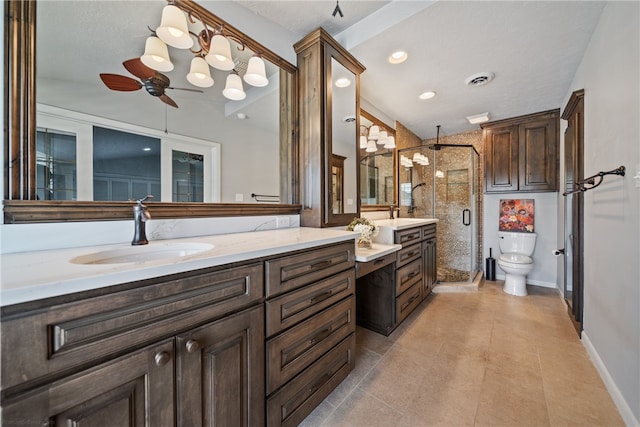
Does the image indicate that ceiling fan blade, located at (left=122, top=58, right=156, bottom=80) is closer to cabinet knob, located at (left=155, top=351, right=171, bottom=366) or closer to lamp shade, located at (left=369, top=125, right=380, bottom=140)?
cabinet knob, located at (left=155, top=351, right=171, bottom=366)

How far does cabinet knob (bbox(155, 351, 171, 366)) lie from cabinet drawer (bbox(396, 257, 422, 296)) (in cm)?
177

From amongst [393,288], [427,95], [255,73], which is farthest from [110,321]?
[427,95]

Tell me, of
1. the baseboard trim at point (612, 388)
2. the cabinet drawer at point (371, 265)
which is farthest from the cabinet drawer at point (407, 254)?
the baseboard trim at point (612, 388)

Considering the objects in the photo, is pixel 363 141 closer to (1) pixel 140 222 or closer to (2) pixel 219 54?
(2) pixel 219 54

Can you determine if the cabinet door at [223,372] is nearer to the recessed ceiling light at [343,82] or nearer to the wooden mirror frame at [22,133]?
the wooden mirror frame at [22,133]

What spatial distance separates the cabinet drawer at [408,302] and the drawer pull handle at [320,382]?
97 centimetres

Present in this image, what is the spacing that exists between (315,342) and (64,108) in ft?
5.06

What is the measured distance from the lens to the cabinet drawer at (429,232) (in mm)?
2668

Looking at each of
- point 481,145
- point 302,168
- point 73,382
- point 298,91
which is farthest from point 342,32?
point 481,145

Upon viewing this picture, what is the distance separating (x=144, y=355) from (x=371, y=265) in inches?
51.6

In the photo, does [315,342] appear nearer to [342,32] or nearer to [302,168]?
[302,168]

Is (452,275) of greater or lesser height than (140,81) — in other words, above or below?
below

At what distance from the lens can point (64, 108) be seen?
1.02 meters

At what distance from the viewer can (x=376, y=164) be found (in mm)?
2973
